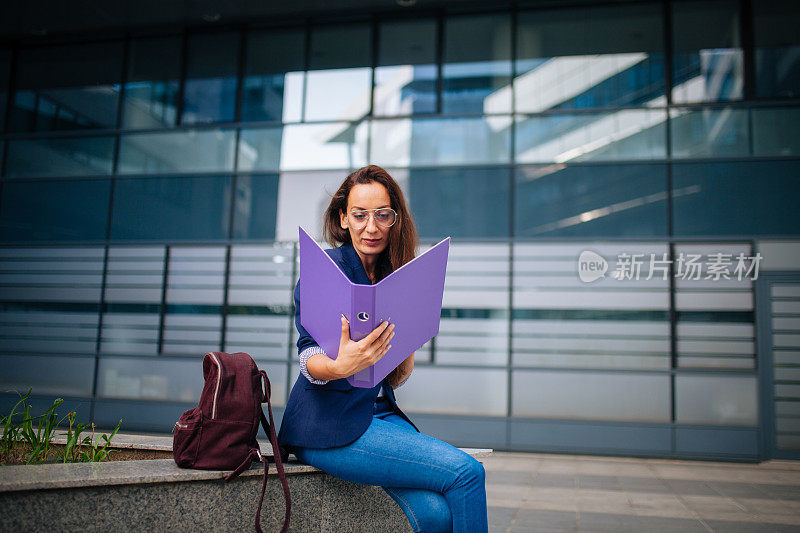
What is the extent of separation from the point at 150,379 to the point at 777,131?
8815 mm

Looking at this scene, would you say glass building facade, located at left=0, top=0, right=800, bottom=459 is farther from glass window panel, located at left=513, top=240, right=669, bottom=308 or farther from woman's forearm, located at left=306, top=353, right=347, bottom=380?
woman's forearm, located at left=306, top=353, right=347, bottom=380

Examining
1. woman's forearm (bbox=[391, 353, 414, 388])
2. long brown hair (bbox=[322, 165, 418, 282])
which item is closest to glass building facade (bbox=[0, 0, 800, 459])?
long brown hair (bbox=[322, 165, 418, 282])

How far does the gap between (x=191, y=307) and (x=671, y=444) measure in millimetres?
6463

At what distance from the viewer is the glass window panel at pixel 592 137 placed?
787 cm

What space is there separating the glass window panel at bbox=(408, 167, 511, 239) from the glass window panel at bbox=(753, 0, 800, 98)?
3.46 meters

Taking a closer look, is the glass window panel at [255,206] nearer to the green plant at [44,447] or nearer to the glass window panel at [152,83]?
the glass window panel at [152,83]

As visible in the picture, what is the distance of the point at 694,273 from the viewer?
24.6 feet

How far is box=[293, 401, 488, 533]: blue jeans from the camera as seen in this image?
193 cm

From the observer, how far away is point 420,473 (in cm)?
197

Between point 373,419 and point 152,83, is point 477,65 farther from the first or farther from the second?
point 373,419

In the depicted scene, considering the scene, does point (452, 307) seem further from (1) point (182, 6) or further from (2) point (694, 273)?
(1) point (182, 6)

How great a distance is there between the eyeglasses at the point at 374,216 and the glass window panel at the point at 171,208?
6.71 metres

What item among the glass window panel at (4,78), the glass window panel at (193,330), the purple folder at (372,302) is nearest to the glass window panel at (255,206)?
the glass window panel at (193,330)

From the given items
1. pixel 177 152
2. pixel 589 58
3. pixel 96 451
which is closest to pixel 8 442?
pixel 96 451
